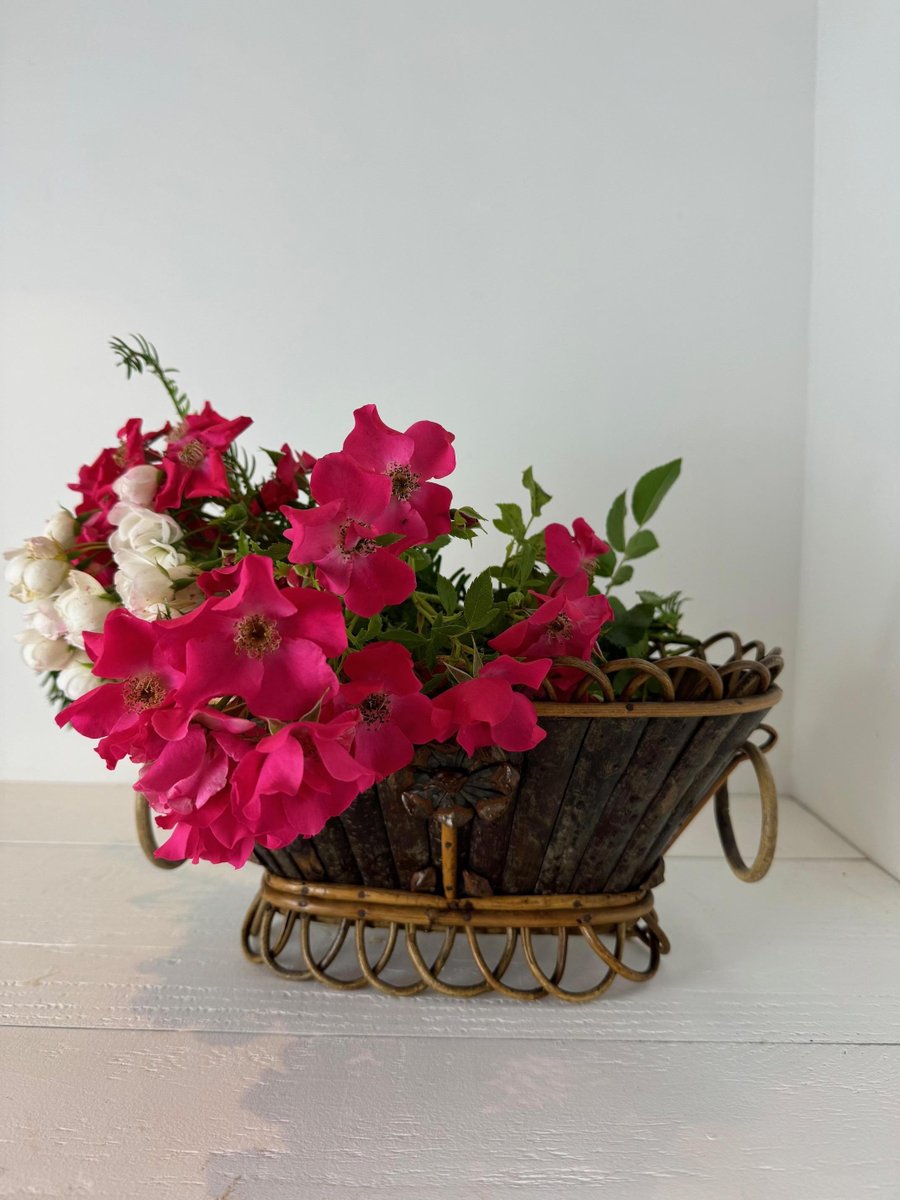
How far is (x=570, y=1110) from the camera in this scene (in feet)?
1.65

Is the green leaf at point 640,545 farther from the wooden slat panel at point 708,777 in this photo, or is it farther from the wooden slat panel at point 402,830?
the wooden slat panel at point 402,830

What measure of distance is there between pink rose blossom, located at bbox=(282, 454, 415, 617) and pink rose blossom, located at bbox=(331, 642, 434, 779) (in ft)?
0.09

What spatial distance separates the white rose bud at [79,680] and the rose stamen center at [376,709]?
0.25 metres

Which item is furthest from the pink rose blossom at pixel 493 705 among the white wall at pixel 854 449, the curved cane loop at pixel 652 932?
the white wall at pixel 854 449

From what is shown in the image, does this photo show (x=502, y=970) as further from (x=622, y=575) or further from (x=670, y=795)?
(x=622, y=575)

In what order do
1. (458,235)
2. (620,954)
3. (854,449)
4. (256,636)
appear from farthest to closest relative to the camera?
(458,235), (854,449), (620,954), (256,636)

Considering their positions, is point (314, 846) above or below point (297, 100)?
below

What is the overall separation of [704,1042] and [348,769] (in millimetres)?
317

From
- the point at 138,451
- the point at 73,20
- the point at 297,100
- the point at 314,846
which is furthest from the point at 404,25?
the point at 314,846

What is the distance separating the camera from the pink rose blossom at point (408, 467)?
0.47 metres

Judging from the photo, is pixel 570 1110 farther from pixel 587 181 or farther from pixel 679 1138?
pixel 587 181

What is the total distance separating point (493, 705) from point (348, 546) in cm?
10

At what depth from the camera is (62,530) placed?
648 mm

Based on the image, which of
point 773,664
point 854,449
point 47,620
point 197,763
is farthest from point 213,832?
point 854,449
